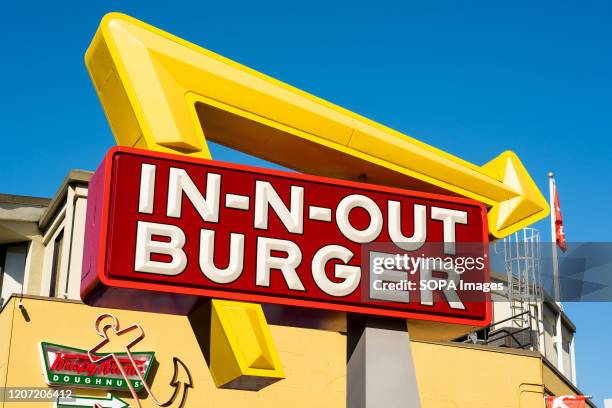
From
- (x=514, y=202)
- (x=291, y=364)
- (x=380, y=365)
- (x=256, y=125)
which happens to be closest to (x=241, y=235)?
(x=256, y=125)

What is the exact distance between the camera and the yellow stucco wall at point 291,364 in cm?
2111

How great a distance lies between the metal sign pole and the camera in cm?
1162

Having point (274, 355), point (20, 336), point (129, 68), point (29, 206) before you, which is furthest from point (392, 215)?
point (29, 206)

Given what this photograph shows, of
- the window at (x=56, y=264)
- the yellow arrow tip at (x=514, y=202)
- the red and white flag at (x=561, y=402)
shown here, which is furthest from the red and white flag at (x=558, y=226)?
the yellow arrow tip at (x=514, y=202)

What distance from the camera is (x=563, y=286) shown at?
14742mm

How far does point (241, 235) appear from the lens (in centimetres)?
1151

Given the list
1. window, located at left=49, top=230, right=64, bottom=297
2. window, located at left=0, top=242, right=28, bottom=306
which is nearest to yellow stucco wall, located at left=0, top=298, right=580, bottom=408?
window, located at left=49, top=230, right=64, bottom=297

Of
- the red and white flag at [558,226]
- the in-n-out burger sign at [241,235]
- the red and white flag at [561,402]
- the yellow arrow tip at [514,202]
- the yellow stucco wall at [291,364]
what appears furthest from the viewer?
the red and white flag at [558,226]

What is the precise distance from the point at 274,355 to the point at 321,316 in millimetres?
944

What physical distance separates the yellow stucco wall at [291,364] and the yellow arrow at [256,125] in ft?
33.3

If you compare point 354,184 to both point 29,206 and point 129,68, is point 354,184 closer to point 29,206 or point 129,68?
point 129,68
